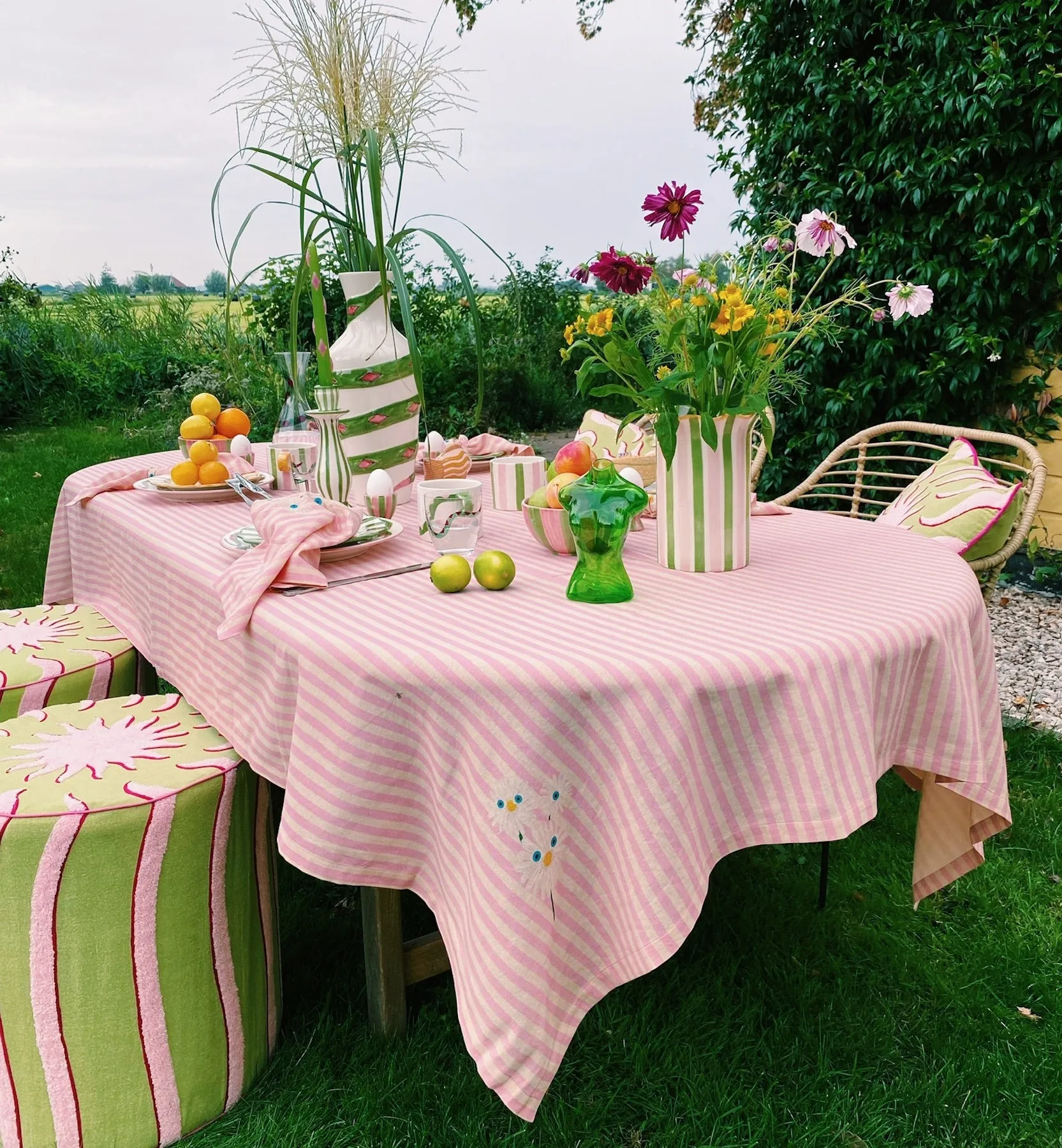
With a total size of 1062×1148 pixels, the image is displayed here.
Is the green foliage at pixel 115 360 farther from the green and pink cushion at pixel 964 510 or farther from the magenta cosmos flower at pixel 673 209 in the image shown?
the magenta cosmos flower at pixel 673 209

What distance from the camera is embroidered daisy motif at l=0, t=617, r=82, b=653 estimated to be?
83.7 inches

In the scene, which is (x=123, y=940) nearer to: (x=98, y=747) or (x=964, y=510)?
(x=98, y=747)

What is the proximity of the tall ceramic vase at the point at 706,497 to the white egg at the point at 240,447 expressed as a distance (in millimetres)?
1460

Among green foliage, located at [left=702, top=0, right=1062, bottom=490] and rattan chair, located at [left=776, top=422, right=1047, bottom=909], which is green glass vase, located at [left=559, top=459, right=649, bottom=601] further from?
green foliage, located at [left=702, top=0, right=1062, bottom=490]

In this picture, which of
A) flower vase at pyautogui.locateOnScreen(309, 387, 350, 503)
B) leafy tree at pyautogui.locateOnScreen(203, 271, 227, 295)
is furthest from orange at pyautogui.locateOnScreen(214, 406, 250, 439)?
leafy tree at pyautogui.locateOnScreen(203, 271, 227, 295)

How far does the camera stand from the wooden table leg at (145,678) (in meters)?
2.30

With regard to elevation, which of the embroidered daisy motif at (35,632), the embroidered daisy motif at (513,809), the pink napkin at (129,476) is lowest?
the embroidered daisy motif at (35,632)

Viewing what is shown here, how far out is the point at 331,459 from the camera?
196cm

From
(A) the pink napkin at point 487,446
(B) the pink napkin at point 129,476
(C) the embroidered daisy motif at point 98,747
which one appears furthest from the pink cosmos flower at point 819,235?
(B) the pink napkin at point 129,476

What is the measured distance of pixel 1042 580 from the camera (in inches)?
182

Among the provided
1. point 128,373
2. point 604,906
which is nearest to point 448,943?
point 604,906

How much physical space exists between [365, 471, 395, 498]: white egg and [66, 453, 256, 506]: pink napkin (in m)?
0.69

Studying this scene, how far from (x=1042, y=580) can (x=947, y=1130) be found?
143 inches

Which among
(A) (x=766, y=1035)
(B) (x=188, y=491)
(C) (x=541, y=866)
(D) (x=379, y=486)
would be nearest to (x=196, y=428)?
(B) (x=188, y=491)
